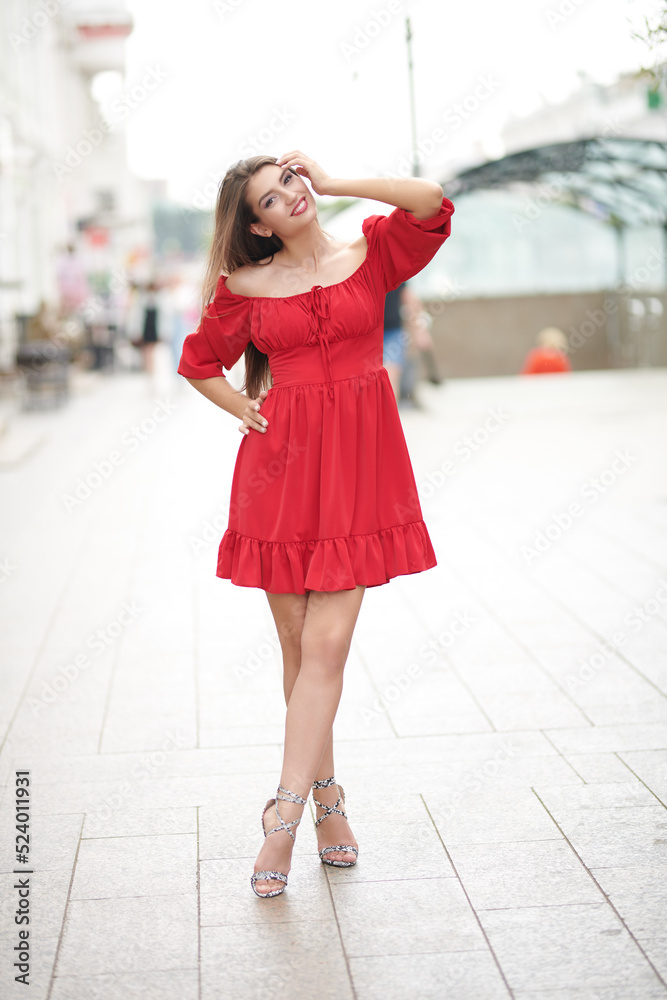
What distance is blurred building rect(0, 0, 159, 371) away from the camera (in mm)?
20297

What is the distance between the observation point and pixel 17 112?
2098 cm

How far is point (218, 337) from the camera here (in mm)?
2951

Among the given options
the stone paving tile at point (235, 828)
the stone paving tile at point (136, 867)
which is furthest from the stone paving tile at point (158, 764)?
the stone paving tile at point (136, 867)

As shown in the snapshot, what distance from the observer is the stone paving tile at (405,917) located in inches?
99.0

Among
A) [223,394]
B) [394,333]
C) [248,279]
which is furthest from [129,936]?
[394,333]

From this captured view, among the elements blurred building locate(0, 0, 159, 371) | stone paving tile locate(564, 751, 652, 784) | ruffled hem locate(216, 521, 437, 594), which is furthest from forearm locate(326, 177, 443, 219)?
blurred building locate(0, 0, 159, 371)

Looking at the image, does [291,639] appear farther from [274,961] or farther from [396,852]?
[274,961]

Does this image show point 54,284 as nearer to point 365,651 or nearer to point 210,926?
point 365,651

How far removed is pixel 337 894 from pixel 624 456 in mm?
7113

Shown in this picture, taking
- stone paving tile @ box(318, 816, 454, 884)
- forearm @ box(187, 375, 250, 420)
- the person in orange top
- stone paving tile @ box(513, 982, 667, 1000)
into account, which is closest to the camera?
stone paving tile @ box(513, 982, 667, 1000)

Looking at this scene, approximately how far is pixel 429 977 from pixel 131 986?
0.63 m

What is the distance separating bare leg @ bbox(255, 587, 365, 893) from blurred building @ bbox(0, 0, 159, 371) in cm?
861

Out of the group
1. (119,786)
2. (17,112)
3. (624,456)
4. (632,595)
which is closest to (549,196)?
(624,456)

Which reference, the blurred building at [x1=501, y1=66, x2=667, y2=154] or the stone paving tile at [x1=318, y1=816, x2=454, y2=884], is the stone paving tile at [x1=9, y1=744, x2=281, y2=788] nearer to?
the stone paving tile at [x1=318, y1=816, x2=454, y2=884]
